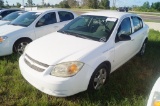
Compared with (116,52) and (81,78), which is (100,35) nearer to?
(116,52)

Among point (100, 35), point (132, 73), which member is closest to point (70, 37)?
point (100, 35)

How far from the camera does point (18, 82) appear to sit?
424 centimetres

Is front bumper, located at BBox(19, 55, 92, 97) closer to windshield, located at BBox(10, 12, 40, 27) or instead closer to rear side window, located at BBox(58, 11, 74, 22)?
windshield, located at BBox(10, 12, 40, 27)

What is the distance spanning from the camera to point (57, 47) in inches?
153

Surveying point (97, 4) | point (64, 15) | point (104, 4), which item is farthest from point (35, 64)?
point (97, 4)

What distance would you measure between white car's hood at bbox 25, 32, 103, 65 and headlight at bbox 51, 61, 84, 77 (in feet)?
0.41

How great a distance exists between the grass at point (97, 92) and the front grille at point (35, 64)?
577 millimetres

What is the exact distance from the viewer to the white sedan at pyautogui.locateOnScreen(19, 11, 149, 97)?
329 cm

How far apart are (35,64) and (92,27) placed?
174 cm

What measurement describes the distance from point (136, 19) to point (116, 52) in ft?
6.54

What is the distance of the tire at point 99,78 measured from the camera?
3.64 metres

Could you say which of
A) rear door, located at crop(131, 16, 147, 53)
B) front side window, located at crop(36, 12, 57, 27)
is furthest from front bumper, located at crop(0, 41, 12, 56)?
rear door, located at crop(131, 16, 147, 53)

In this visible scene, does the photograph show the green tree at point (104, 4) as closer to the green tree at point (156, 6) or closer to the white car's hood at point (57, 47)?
the green tree at point (156, 6)

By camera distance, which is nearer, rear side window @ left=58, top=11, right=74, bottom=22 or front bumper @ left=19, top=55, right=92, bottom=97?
front bumper @ left=19, top=55, right=92, bottom=97
